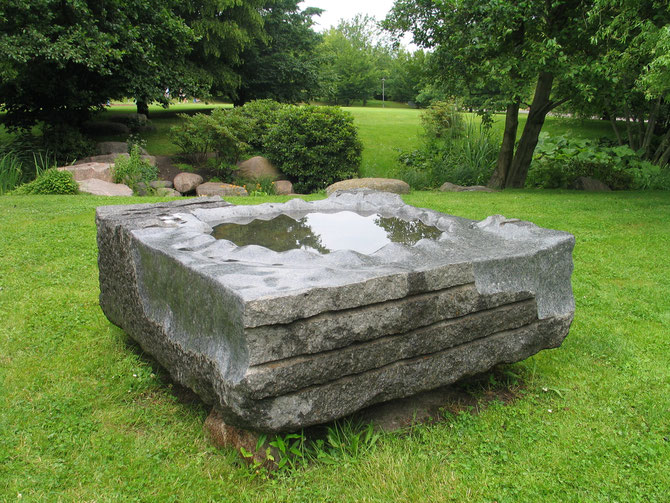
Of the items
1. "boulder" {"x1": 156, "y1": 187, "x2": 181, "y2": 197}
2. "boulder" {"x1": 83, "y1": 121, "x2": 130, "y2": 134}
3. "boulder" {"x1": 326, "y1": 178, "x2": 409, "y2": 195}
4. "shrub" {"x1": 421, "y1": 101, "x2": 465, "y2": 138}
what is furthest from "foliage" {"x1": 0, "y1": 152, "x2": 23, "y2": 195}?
"shrub" {"x1": 421, "y1": 101, "x2": 465, "y2": 138}

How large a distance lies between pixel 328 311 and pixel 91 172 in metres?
9.54

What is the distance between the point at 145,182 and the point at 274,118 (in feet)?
14.1

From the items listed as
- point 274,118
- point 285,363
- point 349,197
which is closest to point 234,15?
point 274,118

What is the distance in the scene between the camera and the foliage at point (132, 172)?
10.3 metres

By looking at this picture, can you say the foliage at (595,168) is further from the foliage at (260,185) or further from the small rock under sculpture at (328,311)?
the small rock under sculpture at (328,311)

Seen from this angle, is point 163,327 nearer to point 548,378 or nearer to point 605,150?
point 548,378

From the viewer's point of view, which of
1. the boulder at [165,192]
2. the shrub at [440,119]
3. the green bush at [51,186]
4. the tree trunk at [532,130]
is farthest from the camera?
the shrub at [440,119]

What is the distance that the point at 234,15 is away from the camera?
55.0 feet

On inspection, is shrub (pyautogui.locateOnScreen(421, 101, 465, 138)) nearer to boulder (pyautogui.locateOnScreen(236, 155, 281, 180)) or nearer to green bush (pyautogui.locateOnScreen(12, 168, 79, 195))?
boulder (pyautogui.locateOnScreen(236, 155, 281, 180))

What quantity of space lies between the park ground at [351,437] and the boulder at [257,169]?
25.1 ft

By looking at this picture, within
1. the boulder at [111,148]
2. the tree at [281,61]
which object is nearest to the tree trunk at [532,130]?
the boulder at [111,148]

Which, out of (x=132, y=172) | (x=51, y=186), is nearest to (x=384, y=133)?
(x=132, y=172)

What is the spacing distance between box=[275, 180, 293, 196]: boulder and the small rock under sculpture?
27.1 feet

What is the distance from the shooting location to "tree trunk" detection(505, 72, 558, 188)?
1055 cm
